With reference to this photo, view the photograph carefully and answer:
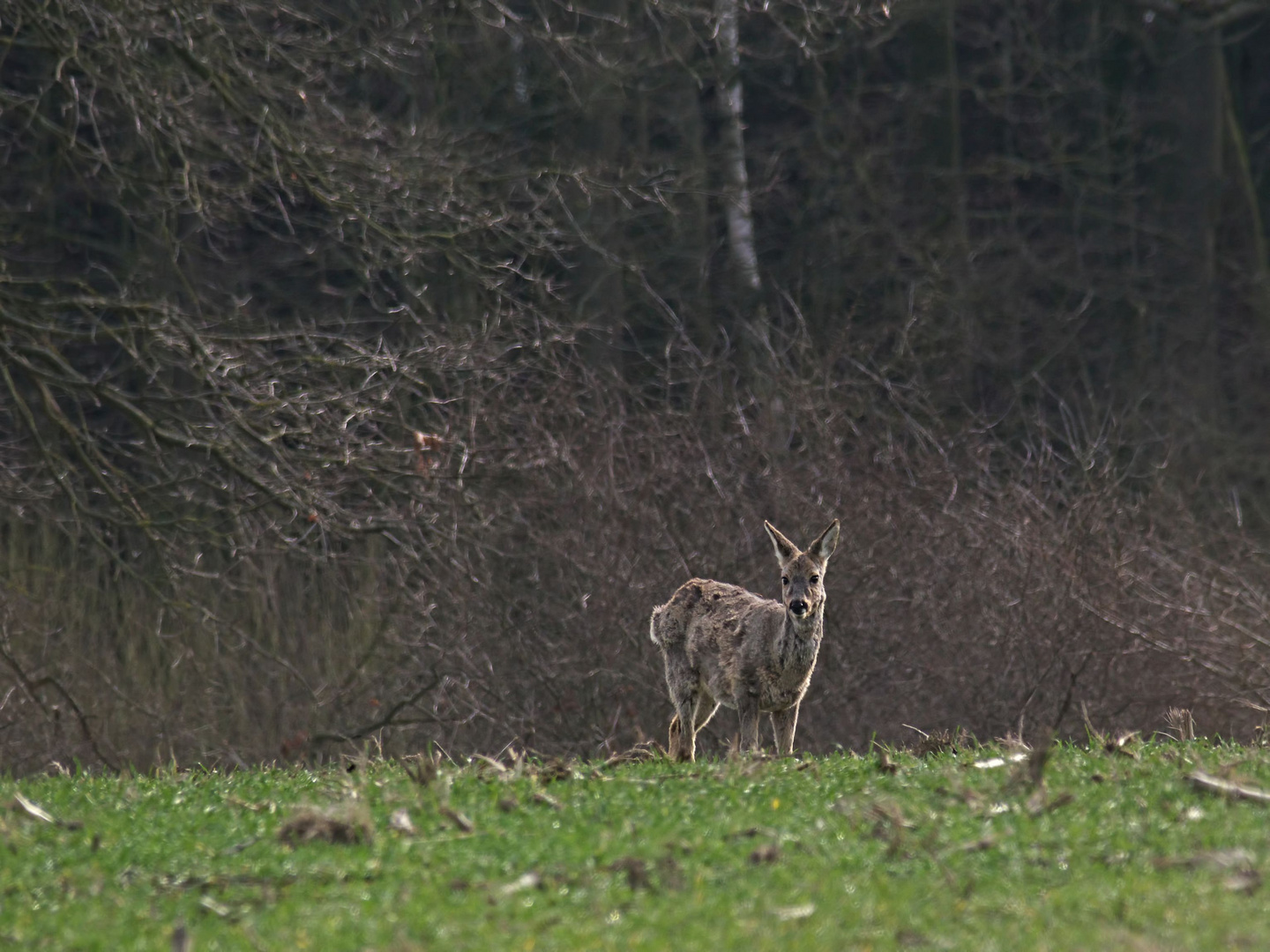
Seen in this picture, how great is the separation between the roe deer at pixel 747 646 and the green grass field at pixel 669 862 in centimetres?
214

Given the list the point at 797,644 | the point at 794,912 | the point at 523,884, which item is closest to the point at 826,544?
the point at 797,644

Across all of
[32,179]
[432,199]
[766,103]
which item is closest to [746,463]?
[432,199]

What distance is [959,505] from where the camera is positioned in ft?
51.5

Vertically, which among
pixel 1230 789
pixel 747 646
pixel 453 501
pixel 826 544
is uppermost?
pixel 826 544

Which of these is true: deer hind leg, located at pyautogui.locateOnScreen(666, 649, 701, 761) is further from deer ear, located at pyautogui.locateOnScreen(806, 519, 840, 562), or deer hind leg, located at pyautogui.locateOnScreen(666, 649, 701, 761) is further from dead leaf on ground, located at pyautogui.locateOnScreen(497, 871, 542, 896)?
dead leaf on ground, located at pyautogui.locateOnScreen(497, 871, 542, 896)

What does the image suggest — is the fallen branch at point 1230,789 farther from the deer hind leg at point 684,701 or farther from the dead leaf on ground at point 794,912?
the deer hind leg at point 684,701

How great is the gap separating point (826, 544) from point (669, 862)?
4826 millimetres

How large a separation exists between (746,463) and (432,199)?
3.49m

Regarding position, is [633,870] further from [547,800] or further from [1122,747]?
[1122,747]

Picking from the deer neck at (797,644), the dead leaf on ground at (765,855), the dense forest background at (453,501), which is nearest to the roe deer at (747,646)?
the deer neck at (797,644)

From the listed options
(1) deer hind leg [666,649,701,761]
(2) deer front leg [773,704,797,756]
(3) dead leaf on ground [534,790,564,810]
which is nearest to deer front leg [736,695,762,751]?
(2) deer front leg [773,704,797,756]

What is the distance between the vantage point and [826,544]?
36.5 ft

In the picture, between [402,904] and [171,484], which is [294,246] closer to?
[171,484]

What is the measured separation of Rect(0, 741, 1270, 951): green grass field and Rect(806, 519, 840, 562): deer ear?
260cm
